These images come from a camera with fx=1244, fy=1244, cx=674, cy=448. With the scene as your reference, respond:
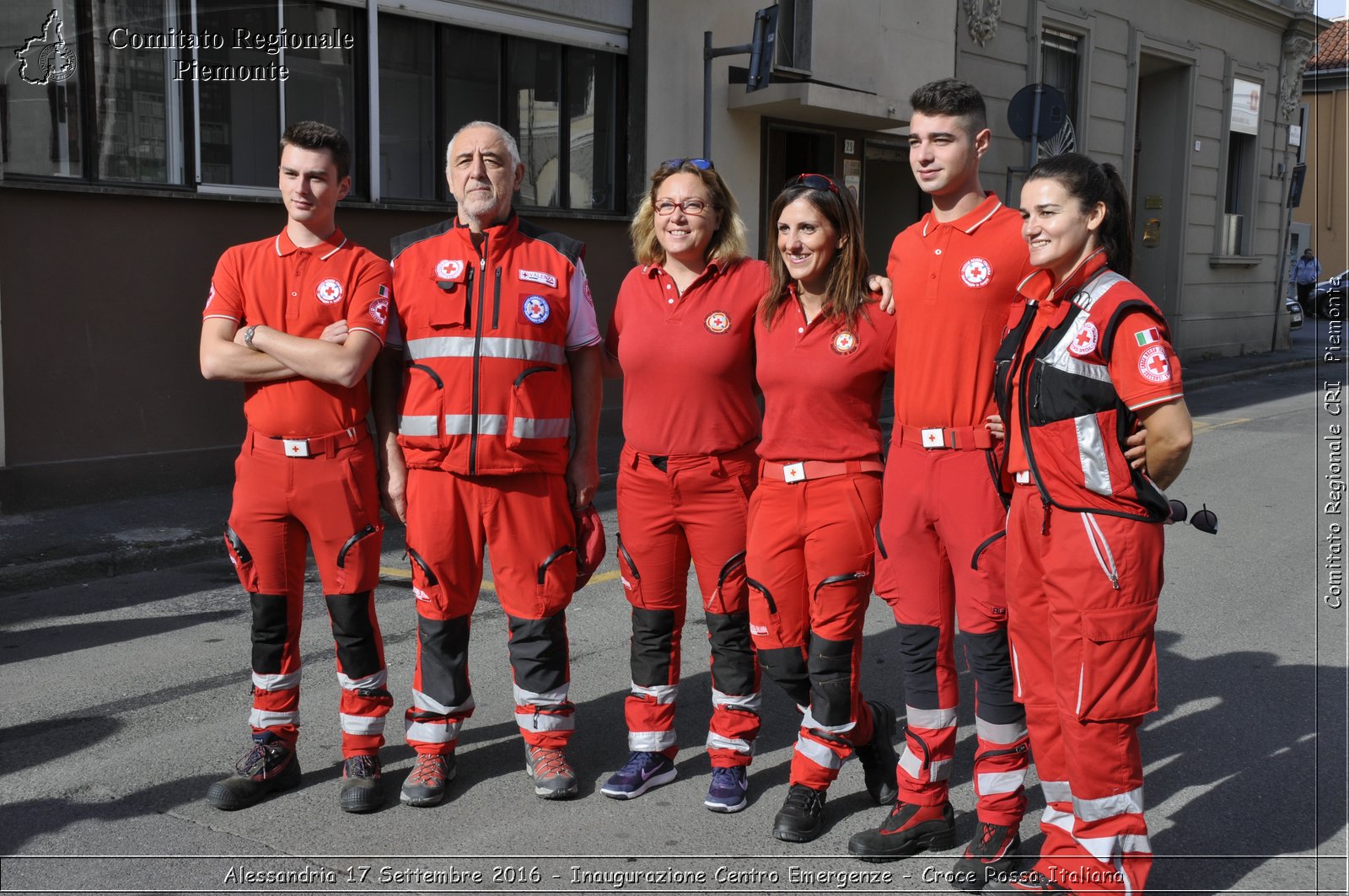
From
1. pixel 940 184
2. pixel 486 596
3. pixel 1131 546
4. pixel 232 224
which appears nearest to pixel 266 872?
pixel 1131 546

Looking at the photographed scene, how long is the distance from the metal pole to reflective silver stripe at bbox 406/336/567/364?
941 cm

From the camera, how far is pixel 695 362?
13.4 ft

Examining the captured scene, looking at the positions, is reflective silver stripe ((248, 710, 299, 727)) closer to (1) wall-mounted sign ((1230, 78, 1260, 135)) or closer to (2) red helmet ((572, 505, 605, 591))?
(2) red helmet ((572, 505, 605, 591))

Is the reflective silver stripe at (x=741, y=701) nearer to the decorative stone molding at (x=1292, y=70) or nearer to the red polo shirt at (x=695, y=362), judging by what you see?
the red polo shirt at (x=695, y=362)

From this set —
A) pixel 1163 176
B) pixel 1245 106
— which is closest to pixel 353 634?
pixel 1163 176

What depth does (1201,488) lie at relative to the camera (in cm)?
1036

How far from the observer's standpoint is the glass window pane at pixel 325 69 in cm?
1018

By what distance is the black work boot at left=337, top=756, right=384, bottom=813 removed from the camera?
4078mm

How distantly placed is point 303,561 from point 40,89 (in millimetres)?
6102

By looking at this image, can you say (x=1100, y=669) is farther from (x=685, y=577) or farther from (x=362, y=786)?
(x=362, y=786)

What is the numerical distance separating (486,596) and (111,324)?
4.04 metres

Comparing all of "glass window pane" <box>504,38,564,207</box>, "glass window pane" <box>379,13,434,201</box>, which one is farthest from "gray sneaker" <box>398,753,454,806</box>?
"glass window pane" <box>504,38,564,207</box>

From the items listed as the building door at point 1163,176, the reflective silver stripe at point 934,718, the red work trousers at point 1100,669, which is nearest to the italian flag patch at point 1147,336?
the red work trousers at point 1100,669

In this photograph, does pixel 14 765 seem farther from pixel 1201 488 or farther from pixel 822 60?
pixel 822 60
